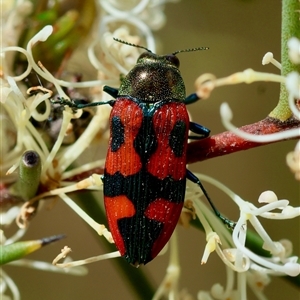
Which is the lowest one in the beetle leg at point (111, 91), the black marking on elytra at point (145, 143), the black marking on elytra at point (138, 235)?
the black marking on elytra at point (138, 235)

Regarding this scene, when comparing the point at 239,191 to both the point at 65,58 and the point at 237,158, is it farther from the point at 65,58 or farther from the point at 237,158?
the point at 65,58

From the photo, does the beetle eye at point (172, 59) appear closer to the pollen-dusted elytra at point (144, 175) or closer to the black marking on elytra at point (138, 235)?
the pollen-dusted elytra at point (144, 175)

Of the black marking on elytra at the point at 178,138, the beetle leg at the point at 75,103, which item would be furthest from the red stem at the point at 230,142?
the beetle leg at the point at 75,103

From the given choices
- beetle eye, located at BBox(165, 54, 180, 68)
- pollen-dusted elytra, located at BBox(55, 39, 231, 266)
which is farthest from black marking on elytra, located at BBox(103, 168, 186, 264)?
beetle eye, located at BBox(165, 54, 180, 68)

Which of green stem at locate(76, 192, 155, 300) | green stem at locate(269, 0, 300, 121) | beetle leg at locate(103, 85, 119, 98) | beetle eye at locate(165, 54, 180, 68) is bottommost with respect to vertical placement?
green stem at locate(76, 192, 155, 300)

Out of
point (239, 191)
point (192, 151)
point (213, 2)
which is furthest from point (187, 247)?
point (192, 151)

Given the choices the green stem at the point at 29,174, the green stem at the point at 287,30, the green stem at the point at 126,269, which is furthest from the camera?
the green stem at the point at 126,269

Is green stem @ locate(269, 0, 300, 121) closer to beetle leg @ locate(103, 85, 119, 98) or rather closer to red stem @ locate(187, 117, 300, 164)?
red stem @ locate(187, 117, 300, 164)
